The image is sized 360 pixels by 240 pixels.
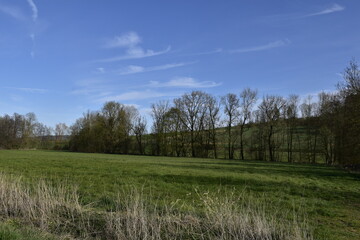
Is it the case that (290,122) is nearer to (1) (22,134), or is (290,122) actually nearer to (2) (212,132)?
(2) (212,132)

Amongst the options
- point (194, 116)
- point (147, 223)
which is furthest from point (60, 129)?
point (147, 223)

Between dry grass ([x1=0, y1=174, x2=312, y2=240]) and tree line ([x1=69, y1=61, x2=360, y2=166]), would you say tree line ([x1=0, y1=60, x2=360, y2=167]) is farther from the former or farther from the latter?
dry grass ([x1=0, y1=174, x2=312, y2=240])

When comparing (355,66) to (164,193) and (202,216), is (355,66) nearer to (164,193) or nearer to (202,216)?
(164,193)

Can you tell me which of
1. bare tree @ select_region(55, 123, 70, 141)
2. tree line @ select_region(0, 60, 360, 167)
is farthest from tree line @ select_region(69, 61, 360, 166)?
bare tree @ select_region(55, 123, 70, 141)

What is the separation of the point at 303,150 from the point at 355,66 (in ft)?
112

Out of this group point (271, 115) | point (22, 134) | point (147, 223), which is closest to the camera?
point (147, 223)

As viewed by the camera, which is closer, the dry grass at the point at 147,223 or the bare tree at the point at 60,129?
the dry grass at the point at 147,223

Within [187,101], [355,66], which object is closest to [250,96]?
[187,101]

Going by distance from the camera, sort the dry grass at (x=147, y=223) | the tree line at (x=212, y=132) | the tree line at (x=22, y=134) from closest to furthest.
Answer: the dry grass at (x=147, y=223), the tree line at (x=212, y=132), the tree line at (x=22, y=134)

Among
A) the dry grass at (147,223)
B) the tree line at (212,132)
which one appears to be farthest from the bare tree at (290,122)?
the dry grass at (147,223)

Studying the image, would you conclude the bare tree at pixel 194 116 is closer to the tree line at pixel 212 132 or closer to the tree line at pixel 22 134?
the tree line at pixel 212 132

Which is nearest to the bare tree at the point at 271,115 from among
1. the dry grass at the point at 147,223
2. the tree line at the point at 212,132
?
the tree line at the point at 212,132

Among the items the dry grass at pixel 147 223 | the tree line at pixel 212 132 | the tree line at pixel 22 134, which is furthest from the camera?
the tree line at pixel 22 134

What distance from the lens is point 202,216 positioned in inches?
326
